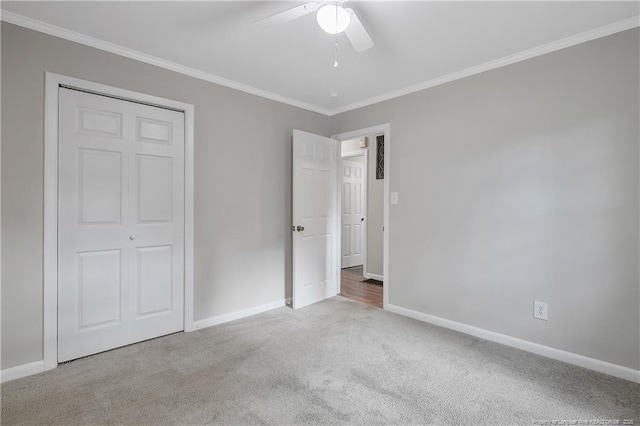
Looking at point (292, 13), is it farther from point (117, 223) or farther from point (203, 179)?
point (117, 223)

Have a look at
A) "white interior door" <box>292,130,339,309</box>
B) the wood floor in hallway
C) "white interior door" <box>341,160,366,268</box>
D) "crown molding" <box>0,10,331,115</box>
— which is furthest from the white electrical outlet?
"white interior door" <box>341,160,366,268</box>

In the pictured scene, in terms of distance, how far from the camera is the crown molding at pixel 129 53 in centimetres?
216

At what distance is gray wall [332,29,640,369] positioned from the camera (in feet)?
7.27

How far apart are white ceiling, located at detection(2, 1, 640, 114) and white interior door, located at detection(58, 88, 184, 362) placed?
0.55 meters

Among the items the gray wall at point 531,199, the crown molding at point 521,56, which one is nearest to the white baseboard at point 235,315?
the gray wall at point 531,199

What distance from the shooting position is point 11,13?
2094 mm

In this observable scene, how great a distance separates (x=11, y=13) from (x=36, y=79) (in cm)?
39

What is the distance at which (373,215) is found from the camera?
517 cm

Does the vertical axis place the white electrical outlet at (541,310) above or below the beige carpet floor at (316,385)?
above

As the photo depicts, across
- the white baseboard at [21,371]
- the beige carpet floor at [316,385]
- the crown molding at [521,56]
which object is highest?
the crown molding at [521,56]

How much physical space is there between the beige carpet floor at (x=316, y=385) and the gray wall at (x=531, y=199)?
361mm

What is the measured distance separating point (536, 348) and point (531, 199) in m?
1.17

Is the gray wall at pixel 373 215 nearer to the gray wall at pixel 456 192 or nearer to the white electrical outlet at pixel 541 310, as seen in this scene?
the gray wall at pixel 456 192

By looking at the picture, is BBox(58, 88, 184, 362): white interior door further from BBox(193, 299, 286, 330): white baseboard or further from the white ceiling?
the white ceiling
